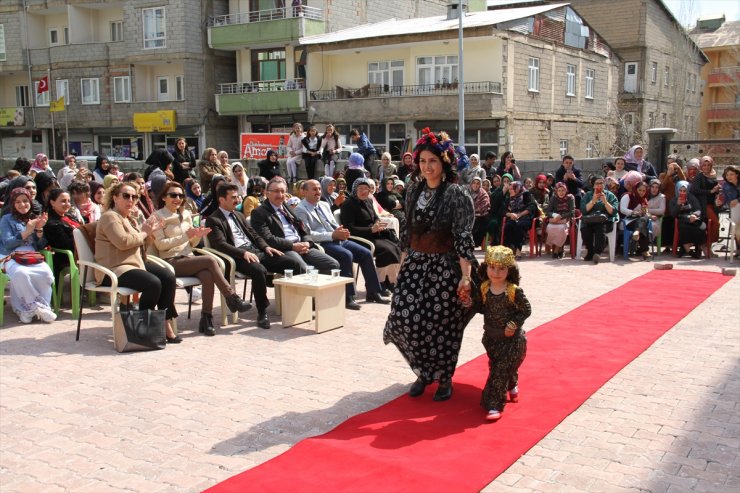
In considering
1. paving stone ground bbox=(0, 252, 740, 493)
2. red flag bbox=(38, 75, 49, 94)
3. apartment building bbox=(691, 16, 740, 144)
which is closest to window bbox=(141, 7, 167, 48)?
red flag bbox=(38, 75, 49, 94)

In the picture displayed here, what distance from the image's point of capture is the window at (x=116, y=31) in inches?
1468

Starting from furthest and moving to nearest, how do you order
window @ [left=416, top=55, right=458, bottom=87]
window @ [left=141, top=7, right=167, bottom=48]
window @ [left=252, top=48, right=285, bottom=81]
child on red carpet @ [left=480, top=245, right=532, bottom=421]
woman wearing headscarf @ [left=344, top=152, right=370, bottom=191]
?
window @ [left=141, top=7, right=167, bottom=48] → window @ [left=252, top=48, right=285, bottom=81] → window @ [left=416, top=55, right=458, bottom=87] → woman wearing headscarf @ [left=344, top=152, right=370, bottom=191] → child on red carpet @ [left=480, top=245, right=532, bottom=421]

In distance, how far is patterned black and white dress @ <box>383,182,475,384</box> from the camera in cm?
543

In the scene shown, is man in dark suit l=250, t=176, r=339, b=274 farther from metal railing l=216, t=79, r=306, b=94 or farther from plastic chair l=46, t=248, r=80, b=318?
metal railing l=216, t=79, r=306, b=94

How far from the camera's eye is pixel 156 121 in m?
35.3

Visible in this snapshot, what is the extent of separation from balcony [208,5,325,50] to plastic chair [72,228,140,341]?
26327 millimetres

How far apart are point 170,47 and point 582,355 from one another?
31.4m

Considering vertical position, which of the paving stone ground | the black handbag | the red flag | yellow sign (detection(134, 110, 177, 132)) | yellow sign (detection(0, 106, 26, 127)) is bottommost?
the paving stone ground

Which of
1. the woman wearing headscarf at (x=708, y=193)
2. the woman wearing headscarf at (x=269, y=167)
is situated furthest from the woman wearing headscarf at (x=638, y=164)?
the woman wearing headscarf at (x=269, y=167)

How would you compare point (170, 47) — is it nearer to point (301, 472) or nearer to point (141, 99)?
point (141, 99)

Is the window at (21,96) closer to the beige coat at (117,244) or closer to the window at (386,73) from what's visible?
the window at (386,73)

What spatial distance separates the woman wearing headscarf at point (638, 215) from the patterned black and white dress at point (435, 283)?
7.96 meters

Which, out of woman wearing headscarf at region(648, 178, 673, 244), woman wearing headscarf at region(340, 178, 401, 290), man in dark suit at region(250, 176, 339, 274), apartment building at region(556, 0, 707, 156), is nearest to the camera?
man in dark suit at region(250, 176, 339, 274)

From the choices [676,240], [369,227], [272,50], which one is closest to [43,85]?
[272,50]
